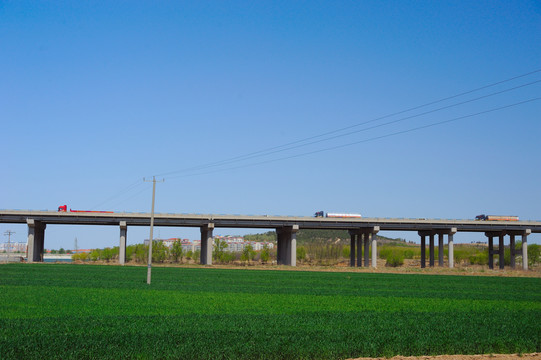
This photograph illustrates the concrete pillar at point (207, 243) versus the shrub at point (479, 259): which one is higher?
the concrete pillar at point (207, 243)

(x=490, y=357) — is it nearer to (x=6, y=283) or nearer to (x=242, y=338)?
(x=242, y=338)

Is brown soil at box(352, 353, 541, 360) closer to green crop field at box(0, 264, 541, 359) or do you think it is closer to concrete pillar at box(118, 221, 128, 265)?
green crop field at box(0, 264, 541, 359)

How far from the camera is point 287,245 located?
102 m

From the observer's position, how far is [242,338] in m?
19.5

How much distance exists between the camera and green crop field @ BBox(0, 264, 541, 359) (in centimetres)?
1781

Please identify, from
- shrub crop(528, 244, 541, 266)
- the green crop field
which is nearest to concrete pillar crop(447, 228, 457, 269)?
the green crop field

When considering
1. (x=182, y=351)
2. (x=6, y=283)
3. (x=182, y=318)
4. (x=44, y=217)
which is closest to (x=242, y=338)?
(x=182, y=351)

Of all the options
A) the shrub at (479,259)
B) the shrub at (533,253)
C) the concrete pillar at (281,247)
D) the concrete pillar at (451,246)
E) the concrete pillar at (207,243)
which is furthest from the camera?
the shrub at (479,259)

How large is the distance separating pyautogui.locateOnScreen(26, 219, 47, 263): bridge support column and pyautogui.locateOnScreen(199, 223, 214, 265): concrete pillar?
2922cm

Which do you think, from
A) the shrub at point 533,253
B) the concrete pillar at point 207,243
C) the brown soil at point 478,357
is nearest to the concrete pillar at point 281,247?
the concrete pillar at point 207,243

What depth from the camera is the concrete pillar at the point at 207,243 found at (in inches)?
3787

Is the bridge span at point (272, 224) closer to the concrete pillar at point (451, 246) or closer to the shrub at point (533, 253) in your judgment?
the concrete pillar at point (451, 246)

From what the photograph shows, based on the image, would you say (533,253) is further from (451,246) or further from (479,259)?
(451,246)

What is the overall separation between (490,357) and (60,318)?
18100 mm
